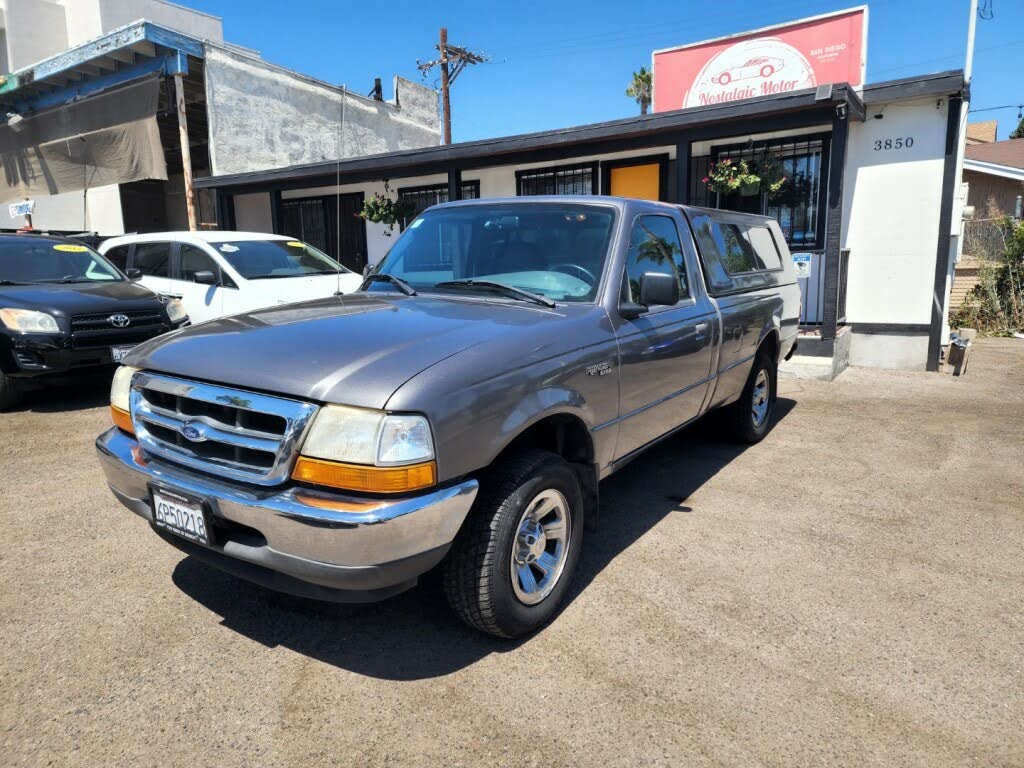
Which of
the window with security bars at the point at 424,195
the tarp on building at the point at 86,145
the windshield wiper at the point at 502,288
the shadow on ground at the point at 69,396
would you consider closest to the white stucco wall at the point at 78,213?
the tarp on building at the point at 86,145

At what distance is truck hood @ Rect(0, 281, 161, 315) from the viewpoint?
6250 millimetres

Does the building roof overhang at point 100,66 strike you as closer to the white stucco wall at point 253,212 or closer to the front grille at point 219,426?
the white stucco wall at point 253,212

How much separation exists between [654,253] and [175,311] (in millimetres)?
5455

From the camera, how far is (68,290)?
6.71 meters

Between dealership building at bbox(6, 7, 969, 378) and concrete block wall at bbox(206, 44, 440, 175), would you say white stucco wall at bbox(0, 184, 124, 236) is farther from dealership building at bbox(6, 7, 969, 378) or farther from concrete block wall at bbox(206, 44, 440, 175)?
dealership building at bbox(6, 7, 969, 378)

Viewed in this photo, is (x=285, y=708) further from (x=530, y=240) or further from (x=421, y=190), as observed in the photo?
(x=421, y=190)

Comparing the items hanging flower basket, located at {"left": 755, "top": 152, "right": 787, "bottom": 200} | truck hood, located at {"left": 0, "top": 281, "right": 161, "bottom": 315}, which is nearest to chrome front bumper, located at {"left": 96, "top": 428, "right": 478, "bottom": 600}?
truck hood, located at {"left": 0, "top": 281, "right": 161, "bottom": 315}

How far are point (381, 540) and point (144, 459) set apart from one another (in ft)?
3.91

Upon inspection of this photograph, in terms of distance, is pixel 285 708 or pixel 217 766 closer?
pixel 217 766

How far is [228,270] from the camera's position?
7.78 m

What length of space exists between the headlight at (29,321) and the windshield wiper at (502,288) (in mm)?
4564

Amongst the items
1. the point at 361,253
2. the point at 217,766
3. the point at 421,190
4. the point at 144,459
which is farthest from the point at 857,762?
the point at 361,253

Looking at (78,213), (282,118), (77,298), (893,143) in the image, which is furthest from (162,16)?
(893,143)

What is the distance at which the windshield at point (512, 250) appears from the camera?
3424 millimetres
